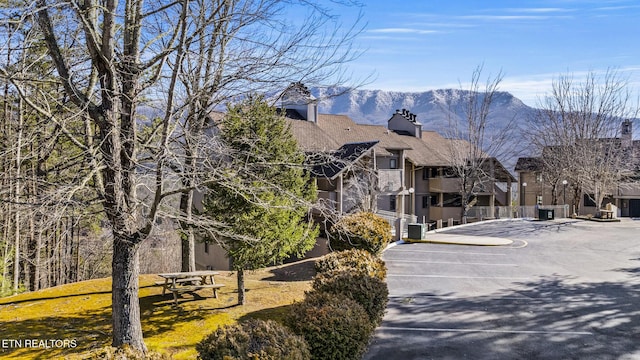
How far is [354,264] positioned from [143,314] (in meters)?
5.72

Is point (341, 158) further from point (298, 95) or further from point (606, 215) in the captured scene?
point (606, 215)

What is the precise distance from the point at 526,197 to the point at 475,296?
47.0 meters

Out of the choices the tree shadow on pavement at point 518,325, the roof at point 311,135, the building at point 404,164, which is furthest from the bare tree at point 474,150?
the tree shadow on pavement at point 518,325

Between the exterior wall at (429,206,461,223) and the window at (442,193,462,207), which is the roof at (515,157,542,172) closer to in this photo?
the window at (442,193,462,207)

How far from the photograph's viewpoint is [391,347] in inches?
392

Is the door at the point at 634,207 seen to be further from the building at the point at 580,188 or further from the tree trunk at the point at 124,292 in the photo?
the tree trunk at the point at 124,292

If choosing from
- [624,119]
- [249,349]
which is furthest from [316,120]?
[624,119]

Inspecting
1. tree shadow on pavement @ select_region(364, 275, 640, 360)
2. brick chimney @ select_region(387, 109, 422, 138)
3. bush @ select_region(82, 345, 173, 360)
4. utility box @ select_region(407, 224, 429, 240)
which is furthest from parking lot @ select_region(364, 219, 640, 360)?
brick chimney @ select_region(387, 109, 422, 138)

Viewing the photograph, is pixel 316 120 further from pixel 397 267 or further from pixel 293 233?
pixel 293 233

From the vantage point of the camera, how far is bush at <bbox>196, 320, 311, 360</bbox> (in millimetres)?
6254

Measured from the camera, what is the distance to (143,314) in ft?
40.4

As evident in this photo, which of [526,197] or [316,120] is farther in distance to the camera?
[526,197]

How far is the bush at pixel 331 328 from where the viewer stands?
312 inches

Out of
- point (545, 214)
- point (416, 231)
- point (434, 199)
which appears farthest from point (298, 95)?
point (434, 199)
